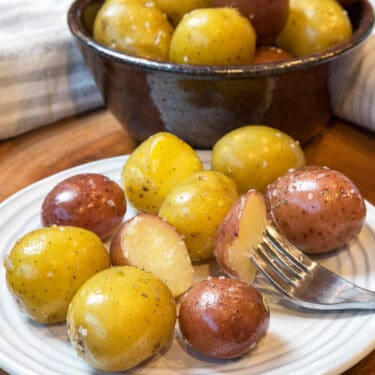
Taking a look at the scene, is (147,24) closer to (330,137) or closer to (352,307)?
(330,137)

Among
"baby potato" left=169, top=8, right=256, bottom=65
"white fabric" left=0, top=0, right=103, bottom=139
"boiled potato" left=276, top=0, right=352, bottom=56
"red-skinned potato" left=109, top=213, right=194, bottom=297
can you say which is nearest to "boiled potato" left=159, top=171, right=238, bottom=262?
"red-skinned potato" left=109, top=213, right=194, bottom=297

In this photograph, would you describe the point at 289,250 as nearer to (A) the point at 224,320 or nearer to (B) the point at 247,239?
(B) the point at 247,239

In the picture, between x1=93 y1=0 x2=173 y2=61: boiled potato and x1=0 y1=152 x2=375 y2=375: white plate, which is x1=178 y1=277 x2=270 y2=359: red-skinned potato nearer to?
x1=0 y1=152 x2=375 y2=375: white plate

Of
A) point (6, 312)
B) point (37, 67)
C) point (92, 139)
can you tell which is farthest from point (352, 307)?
point (37, 67)

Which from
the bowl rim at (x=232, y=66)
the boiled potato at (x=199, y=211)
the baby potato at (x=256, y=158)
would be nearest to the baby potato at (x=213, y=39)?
the bowl rim at (x=232, y=66)

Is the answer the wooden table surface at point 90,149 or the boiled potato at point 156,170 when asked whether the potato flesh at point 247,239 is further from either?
the wooden table surface at point 90,149
